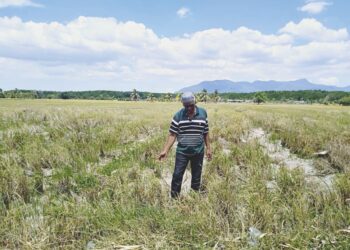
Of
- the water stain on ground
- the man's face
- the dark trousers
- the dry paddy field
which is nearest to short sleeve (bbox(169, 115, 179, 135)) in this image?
the man's face

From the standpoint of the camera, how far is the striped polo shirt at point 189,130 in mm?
7309

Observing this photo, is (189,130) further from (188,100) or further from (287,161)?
(287,161)

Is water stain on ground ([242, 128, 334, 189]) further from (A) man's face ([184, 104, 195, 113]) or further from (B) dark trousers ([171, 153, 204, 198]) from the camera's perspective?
(A) man's face ([184, 104, 195, 113])

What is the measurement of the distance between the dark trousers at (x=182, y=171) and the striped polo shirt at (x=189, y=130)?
113 mm

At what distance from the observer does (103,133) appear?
635 inches

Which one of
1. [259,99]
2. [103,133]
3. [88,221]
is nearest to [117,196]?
[88,221]

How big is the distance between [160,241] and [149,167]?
5.03 metres

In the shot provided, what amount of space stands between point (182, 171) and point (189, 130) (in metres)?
0.76

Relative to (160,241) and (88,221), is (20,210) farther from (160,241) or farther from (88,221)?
(160,241)

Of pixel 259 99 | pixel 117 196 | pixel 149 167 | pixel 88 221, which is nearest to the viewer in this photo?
pixel 88 221

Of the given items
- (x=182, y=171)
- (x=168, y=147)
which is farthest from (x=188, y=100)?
(x=182, y=171)

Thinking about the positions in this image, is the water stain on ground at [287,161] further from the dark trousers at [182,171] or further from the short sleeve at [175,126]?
the short sleeve at [175,126]

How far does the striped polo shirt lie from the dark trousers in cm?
11

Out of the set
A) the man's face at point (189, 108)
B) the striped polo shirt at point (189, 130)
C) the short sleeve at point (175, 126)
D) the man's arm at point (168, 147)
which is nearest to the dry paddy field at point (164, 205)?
the man's arm at point (168, 147)
